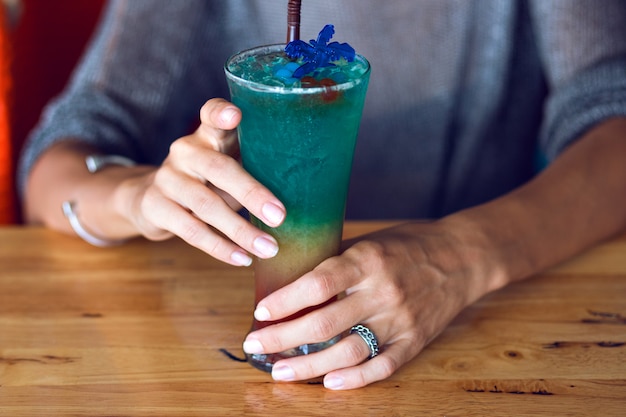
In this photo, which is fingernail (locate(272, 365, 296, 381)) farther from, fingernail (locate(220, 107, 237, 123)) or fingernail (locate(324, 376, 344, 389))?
fingernail (locate(220, 107, 237, 123))

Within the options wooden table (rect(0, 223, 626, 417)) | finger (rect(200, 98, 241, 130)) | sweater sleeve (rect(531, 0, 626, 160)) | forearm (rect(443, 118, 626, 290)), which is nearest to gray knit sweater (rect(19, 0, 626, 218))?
sweater sleeve (rect(531, 0, 626, 160))

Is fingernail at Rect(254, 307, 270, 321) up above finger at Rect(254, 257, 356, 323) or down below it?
below

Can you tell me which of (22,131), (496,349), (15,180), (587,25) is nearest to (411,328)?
(496,349)

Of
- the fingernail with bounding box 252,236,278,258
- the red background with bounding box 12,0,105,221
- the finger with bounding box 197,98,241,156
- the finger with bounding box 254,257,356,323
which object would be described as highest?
the finger with bounding box 197,98,241,156

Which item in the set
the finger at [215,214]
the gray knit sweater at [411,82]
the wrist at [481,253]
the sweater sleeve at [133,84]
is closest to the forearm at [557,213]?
the wrist at [481,253]

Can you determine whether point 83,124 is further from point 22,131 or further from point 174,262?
point 22,131
